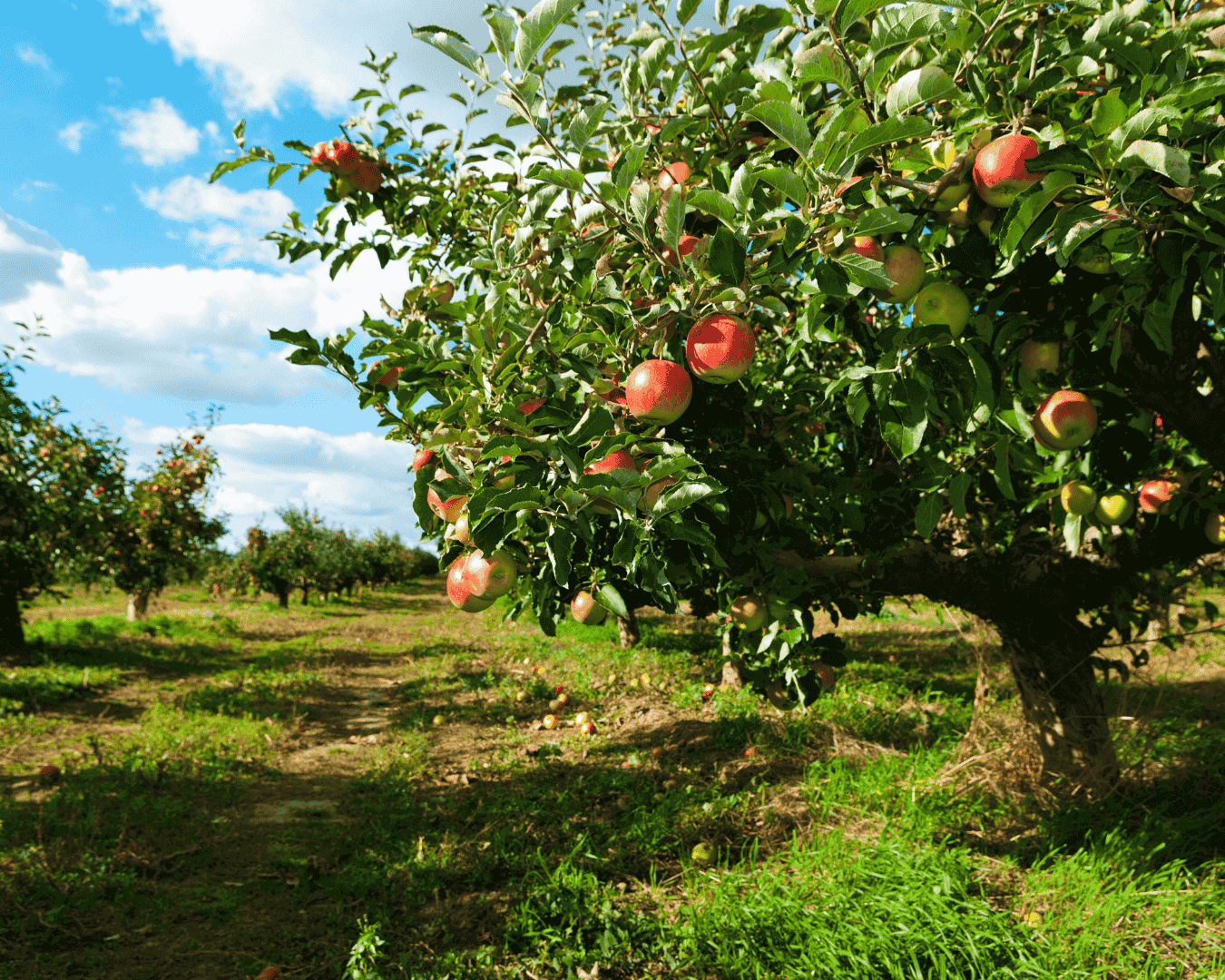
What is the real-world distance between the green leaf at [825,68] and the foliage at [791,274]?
0.01 meters

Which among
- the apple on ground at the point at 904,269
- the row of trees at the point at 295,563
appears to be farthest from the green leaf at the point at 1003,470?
the row of trees at the point at 295,563

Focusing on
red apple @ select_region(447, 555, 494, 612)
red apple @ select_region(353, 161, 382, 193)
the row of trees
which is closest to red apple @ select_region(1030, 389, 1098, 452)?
red apple @ select_region(447, 555, 494, 612)

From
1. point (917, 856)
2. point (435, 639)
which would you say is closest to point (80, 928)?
point (917, 856)

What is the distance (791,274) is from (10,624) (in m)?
12.1

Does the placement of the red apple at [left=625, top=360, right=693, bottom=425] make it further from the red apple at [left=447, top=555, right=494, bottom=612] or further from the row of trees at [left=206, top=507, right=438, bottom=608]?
the row of trees at [left=206, top=507, right=438, bottom=608]

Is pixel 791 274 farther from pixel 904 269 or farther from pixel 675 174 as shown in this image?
pixel 675 174

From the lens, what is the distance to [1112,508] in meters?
2.72

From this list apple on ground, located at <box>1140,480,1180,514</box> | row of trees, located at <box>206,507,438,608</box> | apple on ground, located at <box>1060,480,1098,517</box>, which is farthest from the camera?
row of trees, located at <box>206,507,438,608</box>

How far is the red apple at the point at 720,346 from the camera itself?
1.46 m

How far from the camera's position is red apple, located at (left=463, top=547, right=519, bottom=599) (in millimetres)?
1663

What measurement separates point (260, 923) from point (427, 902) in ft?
3.02

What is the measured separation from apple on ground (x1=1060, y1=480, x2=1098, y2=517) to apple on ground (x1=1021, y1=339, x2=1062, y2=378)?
83cm

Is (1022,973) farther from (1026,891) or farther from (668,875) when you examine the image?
(668,875)

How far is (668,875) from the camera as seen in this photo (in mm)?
3879
